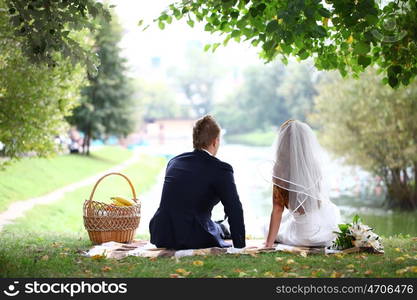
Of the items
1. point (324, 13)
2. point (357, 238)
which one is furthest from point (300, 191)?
point (324, 13)

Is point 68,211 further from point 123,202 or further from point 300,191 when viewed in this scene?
point 300,191

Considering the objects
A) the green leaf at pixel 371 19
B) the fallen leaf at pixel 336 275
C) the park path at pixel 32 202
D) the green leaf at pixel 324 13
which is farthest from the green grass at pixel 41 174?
the fallen leaf at pixel 336 275

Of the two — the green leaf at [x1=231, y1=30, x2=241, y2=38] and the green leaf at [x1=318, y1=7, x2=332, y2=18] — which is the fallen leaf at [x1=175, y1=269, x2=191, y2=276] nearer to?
the green leaf at [x1=318, y1=7, x2=332, y2=18]

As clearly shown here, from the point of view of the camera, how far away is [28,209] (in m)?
15.4

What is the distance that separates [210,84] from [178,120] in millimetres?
11735

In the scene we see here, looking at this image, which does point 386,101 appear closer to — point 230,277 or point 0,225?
point 0,225

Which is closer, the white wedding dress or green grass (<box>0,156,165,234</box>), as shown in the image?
the white wedding dress

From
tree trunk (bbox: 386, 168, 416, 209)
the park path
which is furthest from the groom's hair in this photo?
tree trunk (bbox: 386, 168, 416, 209)

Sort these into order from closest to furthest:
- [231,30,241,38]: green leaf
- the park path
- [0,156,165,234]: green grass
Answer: [231,30,241,38]: green leaf < [0,156,165,234]: green grass < the park path

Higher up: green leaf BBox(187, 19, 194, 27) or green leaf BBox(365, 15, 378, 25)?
green leaf BBox(187, 19, 194, 27)

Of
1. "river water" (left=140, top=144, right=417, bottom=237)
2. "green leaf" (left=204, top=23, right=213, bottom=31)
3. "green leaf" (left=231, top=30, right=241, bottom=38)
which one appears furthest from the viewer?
"river water" (left=140, top=144, right=417, bottom=237)

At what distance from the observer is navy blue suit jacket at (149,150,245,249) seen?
6336mm

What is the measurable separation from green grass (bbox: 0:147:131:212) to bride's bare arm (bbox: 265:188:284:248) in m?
7.14

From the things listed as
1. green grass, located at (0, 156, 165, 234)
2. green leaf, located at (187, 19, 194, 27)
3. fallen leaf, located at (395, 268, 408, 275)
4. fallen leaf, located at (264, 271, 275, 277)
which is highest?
green leaf, located at (187, 19, 194, 27)
